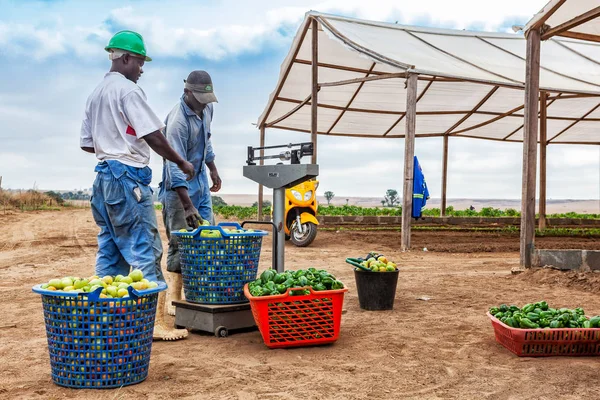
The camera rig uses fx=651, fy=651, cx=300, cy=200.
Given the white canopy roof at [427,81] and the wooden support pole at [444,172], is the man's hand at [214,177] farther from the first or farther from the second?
the wooden support pole at [444,172]

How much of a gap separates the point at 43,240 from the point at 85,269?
505 cm

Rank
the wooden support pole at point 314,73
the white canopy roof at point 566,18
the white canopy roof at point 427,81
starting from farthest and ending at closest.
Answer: the wooden support pole at point 314,73, the white canopy roof at point 427,81, the white canopy roof at point 566,18

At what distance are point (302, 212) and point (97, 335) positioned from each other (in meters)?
9.11

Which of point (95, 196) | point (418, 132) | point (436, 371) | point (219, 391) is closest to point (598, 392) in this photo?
point (436, 371)

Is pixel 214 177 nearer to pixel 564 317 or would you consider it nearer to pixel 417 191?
pixel 564 317

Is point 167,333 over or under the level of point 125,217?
under

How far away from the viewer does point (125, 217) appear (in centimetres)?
413

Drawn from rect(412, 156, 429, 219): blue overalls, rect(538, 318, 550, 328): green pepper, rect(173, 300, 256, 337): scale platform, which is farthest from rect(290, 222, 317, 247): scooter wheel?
rect(538, 318, 550, 328): green pepper

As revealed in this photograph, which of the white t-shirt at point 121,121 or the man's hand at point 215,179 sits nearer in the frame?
the white t-shirt at point 121,121

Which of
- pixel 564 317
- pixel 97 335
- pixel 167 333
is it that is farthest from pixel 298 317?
pixel 564 317

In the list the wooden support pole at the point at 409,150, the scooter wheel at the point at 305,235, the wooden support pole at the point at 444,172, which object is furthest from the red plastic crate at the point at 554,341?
the wooden support pole at the point at 444,172

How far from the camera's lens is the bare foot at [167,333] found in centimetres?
491

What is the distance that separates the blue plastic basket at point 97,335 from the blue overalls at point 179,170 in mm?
1608

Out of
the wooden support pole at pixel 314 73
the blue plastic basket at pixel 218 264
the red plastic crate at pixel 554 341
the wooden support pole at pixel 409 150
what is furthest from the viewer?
the wooden support pole at pixel 314 73
